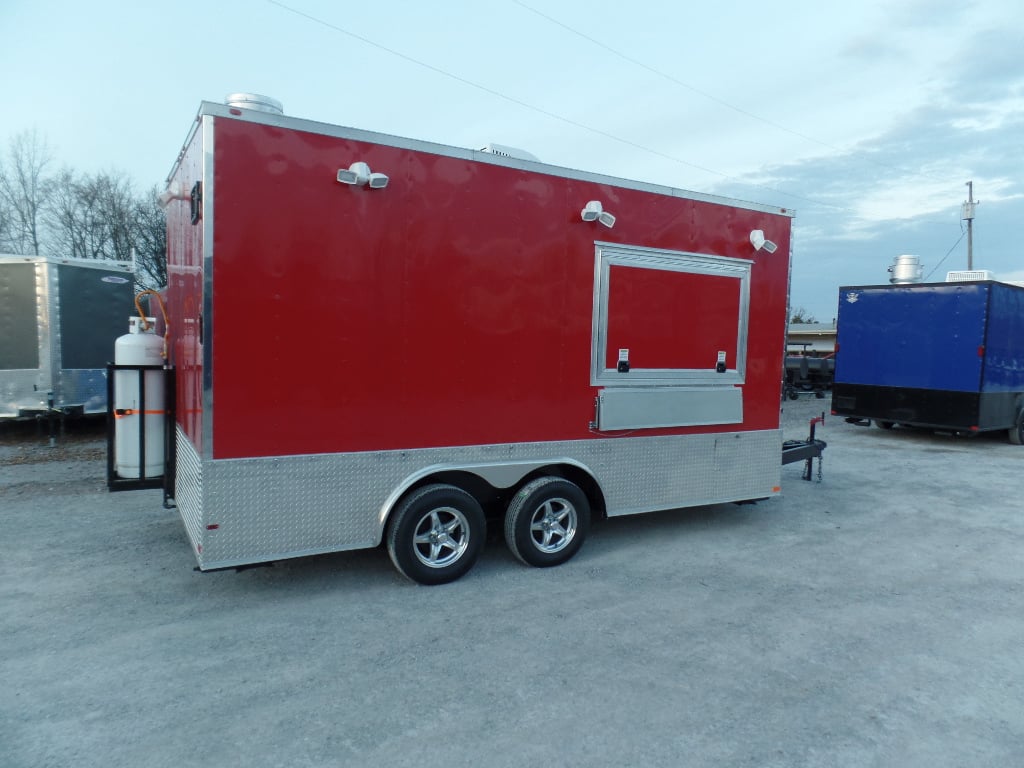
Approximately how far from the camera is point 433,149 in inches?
184

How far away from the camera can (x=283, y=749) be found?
2.91 meters

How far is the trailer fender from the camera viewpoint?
4621 millimetres

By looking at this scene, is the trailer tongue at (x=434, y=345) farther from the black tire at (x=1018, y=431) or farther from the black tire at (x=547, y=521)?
the black tire at (x=1018, y=431)

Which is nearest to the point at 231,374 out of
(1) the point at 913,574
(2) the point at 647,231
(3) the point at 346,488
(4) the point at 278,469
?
(4) the point at 278,469

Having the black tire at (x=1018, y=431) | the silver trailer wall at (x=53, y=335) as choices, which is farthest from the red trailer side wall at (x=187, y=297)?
the black tire at (x=1018, y=431)

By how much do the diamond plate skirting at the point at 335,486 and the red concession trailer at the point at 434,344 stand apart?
14 mm

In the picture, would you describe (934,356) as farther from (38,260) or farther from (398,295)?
(38,260)

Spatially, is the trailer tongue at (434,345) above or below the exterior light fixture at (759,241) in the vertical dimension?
below

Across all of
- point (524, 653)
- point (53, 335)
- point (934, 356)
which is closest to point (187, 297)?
point (524, 653)

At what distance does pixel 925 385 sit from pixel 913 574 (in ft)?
26.4

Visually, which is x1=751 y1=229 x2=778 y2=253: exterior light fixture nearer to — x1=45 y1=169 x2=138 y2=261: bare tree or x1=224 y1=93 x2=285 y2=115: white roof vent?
x1=224 y1=93 x2=285 y2=115: white roof vent

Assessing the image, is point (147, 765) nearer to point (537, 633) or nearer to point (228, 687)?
point (228, 687)

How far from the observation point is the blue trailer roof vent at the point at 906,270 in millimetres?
12766

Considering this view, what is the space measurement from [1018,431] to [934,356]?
2725 mm
